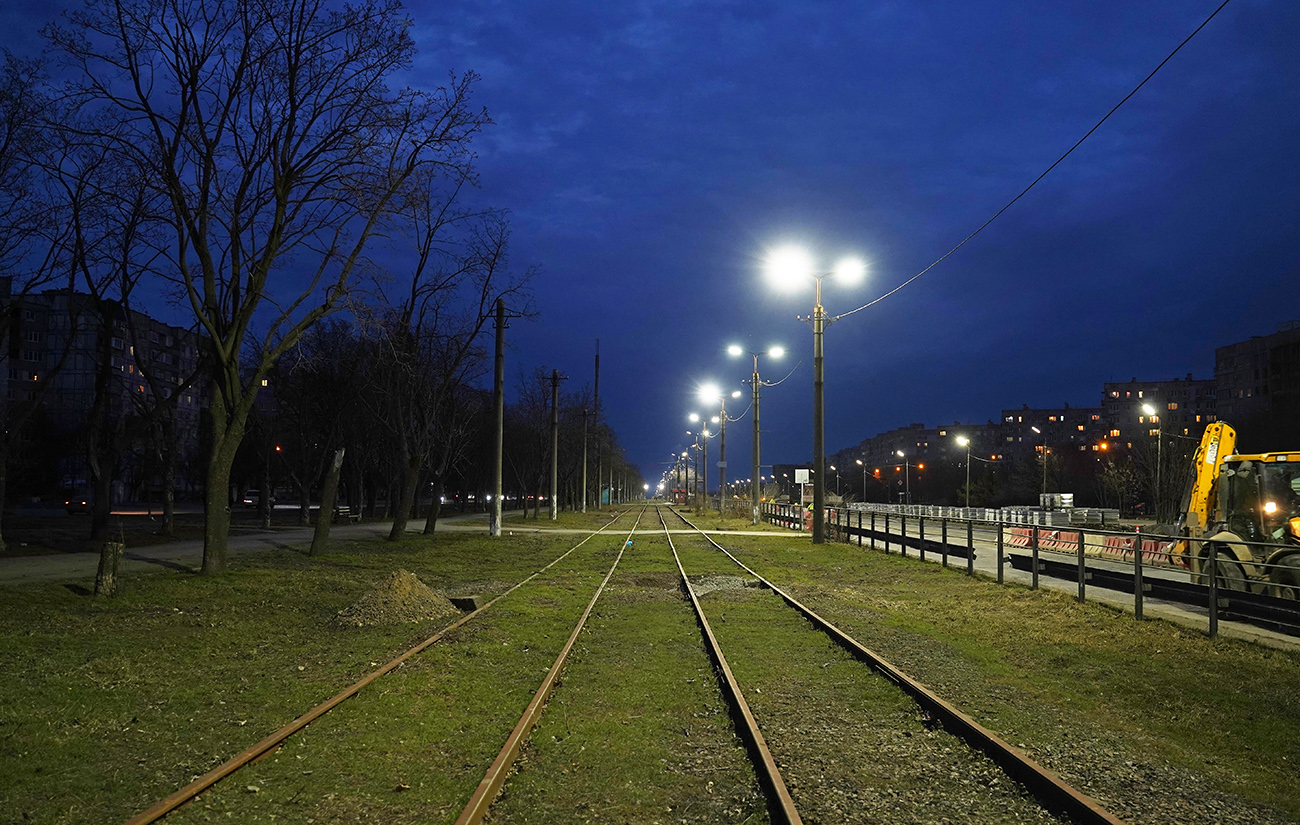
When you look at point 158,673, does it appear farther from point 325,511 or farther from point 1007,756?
point 325,511

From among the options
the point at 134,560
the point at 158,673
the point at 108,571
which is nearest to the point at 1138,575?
the point at 158,673

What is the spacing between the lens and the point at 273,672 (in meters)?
9.03

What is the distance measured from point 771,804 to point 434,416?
1063 inches

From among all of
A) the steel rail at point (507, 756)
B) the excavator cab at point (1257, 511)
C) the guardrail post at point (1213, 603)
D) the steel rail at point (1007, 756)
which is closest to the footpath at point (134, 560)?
the steel rail at point (507, 756)

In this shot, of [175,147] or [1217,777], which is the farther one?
[175,147]

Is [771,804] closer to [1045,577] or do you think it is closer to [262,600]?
[262,600]

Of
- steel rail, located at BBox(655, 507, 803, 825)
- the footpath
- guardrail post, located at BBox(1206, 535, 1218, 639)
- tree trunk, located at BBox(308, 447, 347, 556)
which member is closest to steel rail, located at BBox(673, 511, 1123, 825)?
steel rail, located at BBox(655, 507, 803, 825)

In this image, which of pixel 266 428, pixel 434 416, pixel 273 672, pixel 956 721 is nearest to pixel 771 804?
pixel 956 721

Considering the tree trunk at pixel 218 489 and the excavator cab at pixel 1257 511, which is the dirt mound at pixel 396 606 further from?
the excavator cab at pixel 1257 511

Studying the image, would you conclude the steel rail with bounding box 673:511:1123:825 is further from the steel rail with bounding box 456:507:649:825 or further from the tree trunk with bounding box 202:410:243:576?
the tree trunk with bounding box 202:410:243:576

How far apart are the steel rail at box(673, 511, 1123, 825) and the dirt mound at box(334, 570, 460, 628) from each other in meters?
6.47

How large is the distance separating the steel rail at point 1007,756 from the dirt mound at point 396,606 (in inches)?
255

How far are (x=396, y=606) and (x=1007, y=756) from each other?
9077mm

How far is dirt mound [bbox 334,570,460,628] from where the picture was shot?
1232cm
